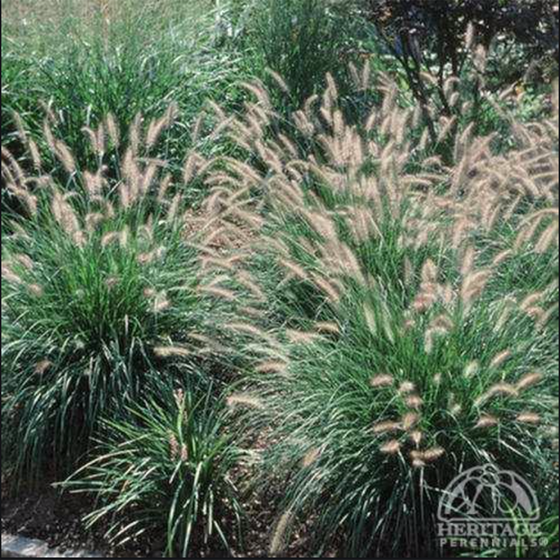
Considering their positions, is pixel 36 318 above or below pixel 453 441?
above

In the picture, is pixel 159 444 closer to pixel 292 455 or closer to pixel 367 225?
pixel 292 455

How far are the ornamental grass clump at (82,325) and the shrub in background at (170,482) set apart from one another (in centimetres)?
20

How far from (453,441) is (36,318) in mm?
1983

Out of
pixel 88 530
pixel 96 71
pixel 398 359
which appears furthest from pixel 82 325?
pixel 96 71

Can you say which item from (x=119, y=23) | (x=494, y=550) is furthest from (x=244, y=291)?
(x=119, y=23)

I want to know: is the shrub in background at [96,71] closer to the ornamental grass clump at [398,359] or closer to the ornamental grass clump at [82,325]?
the ornamental grass clump at [82,325]

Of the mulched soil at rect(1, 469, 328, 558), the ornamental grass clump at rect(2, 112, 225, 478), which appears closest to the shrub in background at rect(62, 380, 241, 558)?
the mulched soil at rect(1, 469, 328, 558)

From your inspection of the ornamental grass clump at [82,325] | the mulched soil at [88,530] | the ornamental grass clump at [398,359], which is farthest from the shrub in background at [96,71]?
the mulched soil at [88,530]

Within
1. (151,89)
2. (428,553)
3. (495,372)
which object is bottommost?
(428,553)

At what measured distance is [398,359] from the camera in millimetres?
4578

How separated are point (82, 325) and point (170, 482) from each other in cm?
95

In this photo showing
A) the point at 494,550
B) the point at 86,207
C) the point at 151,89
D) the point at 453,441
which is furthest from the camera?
the point at 151,89

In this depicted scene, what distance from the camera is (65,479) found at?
503 cm

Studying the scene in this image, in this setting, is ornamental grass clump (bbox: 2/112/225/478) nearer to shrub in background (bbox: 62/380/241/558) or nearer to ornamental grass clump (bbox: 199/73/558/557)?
shrub in background (bbox: 62/380/241/558)
